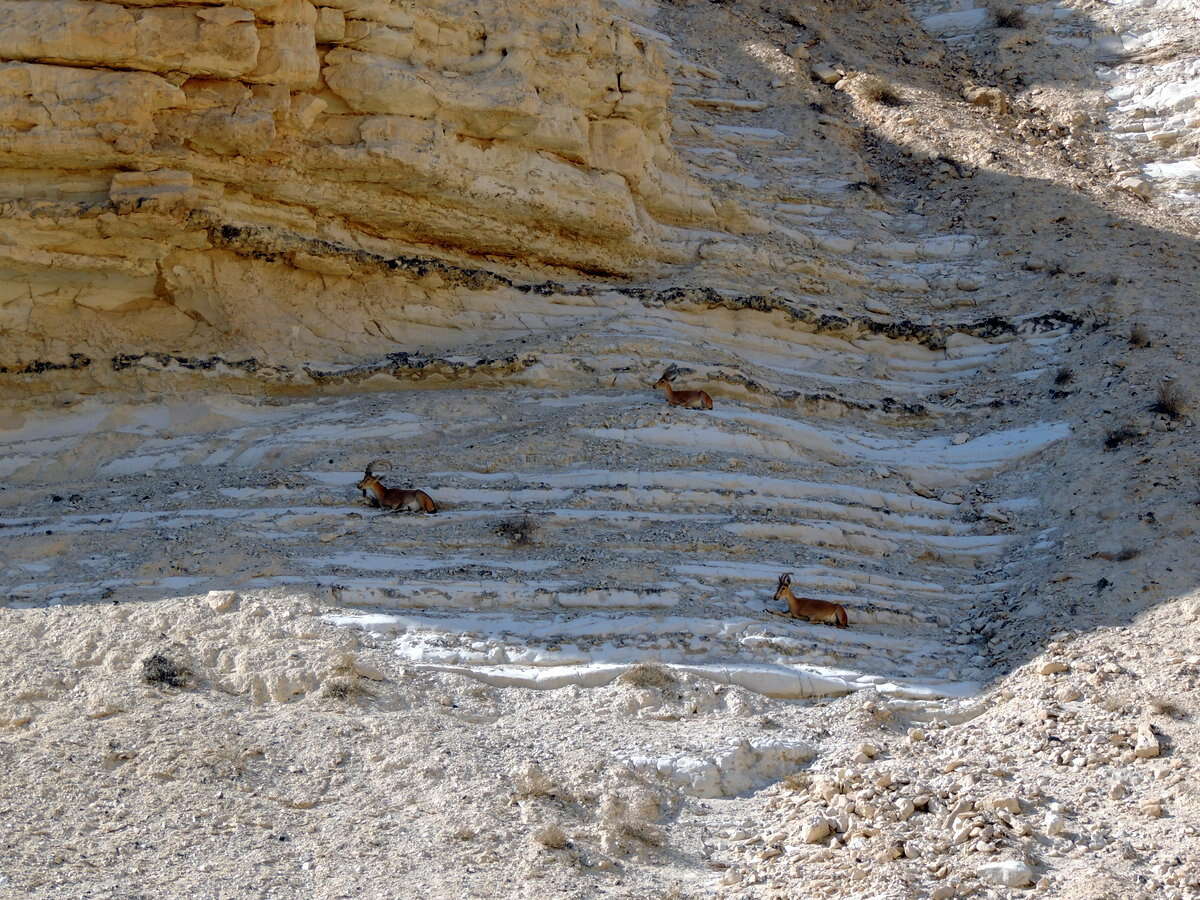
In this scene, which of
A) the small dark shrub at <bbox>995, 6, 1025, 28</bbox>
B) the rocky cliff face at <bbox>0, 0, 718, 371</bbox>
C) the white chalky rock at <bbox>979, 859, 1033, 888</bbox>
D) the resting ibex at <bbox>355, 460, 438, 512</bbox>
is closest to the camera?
the white chalky rock at <bbox>979, 859, 1033, 888</bbox>

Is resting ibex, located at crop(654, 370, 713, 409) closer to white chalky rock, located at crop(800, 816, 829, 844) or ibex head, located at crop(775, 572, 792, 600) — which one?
ibex head, located at crop(775, 572, 792, 600)

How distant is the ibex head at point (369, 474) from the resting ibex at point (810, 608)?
3.10 m

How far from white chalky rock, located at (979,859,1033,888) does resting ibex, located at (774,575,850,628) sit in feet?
10.0

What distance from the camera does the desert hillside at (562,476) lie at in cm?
778

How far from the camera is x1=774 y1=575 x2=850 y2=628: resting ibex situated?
1012cm

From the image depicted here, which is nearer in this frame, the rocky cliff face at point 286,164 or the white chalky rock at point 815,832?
the white chalky rock at point 815,832

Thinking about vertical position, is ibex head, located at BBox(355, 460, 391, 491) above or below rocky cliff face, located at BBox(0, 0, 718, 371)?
below

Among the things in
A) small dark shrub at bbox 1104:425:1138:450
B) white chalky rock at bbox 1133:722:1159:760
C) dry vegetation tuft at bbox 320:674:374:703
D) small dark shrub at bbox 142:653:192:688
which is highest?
small dark shrub at bbox 1104:425:1138:450

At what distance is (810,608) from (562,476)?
237cm

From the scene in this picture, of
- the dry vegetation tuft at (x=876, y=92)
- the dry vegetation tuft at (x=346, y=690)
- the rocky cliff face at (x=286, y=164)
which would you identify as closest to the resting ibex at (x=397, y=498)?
the dry vegetation tuft at (x=346, y=690)

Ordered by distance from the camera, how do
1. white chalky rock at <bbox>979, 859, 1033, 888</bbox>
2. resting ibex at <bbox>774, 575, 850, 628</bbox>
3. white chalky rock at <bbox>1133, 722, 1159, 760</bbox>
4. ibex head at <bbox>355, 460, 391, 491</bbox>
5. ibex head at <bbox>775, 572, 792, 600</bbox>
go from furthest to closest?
ibex head at <bbox>355, 460, 391, 491</bbox> < ibex head at <bbox>775, 572, 792, 600</bbox> < resting ibex at <bbox>774, 575, 850, 628</bbox> < white chalky rock at <bbox>1133, 722, 1159, 760</bbox> < white chalky rock at <bbox>979, 859, 1033, 888</bbox>

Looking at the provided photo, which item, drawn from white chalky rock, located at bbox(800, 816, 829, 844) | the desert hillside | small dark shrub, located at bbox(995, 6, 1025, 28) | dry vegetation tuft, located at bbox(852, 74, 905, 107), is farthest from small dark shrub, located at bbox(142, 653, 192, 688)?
small dark shrub, located at bbox(995, 6, 1025, 28)

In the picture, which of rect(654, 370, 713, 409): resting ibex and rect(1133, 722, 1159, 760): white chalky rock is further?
rect(654, 370, 713, 409): resting ibex

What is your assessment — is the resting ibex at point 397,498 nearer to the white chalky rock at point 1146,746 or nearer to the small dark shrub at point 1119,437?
the white chalky rock at point 1146,746
